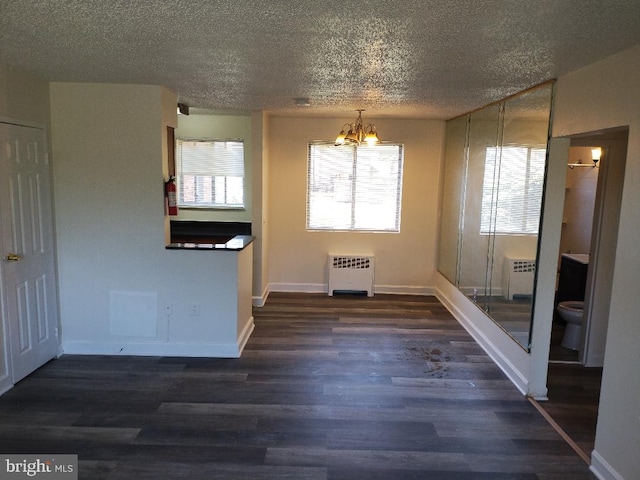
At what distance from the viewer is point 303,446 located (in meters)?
2.59

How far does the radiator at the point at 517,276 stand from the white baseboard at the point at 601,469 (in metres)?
1.18

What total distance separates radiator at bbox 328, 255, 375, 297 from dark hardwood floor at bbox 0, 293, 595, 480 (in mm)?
1652

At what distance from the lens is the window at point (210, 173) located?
6359 mm

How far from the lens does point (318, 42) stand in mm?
2268

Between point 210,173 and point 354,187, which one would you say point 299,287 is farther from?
point 210,173

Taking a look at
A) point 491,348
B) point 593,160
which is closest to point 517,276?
point 491,348

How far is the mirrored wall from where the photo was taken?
329cm

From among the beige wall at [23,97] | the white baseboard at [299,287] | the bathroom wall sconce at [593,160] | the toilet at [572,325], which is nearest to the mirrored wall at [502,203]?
the toilet at [572,325]

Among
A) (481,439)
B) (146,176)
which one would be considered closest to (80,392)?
(146,176)

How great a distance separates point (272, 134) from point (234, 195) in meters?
1.17

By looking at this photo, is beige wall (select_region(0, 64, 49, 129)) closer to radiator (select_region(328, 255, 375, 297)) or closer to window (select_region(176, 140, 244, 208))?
window (select_region(176, 140, 244, 208))

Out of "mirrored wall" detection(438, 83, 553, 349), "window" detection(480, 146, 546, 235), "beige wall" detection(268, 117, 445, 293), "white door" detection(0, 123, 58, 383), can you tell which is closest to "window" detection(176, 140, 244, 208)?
"beige wall" detection(268, 117, 445, 293)

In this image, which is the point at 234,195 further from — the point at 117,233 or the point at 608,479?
the point at 608,479

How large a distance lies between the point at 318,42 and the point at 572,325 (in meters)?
3.65
